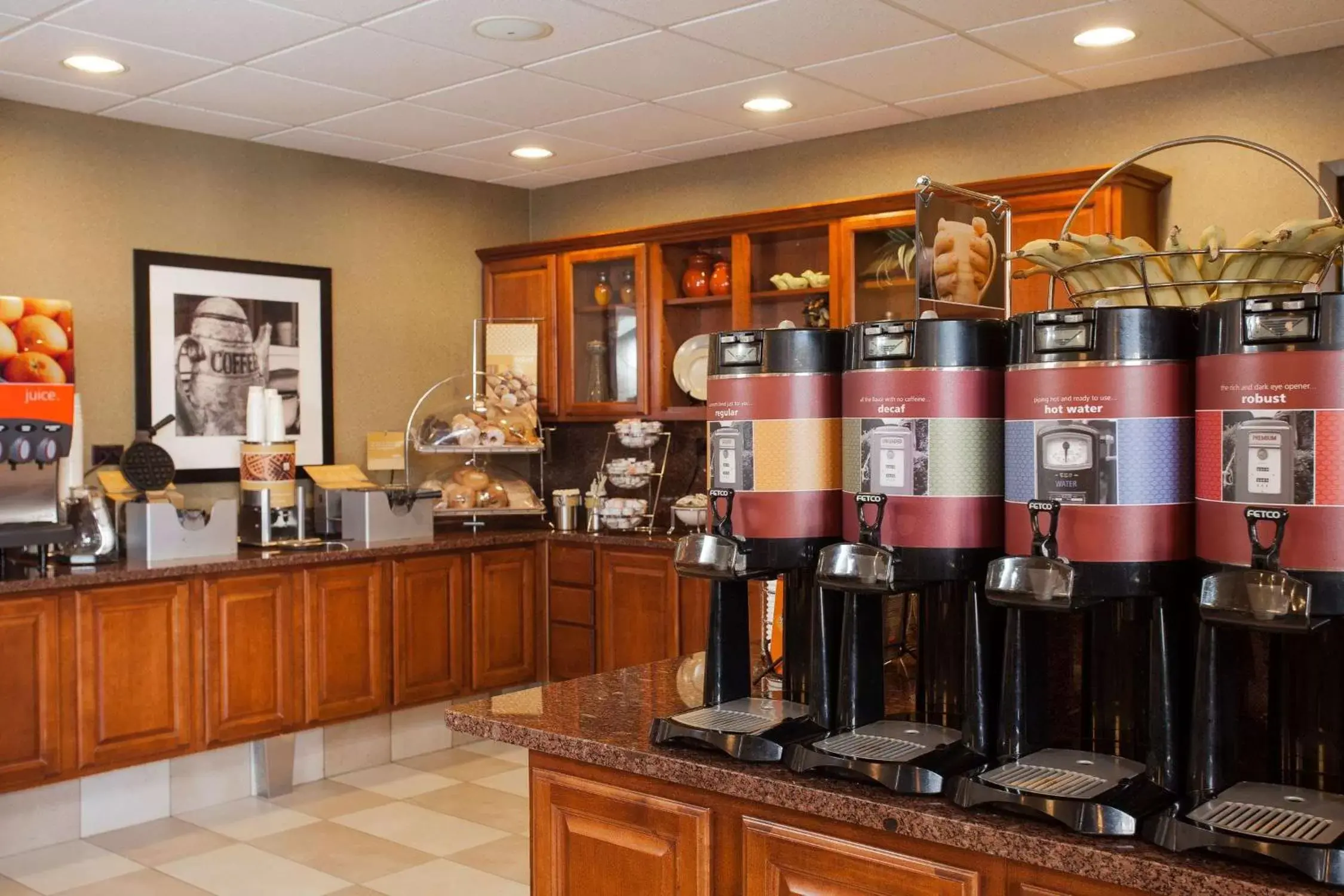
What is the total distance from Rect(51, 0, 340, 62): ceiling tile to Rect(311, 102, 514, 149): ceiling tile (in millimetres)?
830

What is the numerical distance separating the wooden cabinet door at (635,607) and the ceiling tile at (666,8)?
7.37ft

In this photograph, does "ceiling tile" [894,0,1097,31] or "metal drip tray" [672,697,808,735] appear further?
"ceiling tile" [894,0,1097,31]

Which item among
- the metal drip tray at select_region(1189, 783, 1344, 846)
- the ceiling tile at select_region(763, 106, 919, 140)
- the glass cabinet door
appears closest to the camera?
the metal drip tray at select_region(1189, 783, 1344, 846)

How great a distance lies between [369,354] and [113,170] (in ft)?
4.45

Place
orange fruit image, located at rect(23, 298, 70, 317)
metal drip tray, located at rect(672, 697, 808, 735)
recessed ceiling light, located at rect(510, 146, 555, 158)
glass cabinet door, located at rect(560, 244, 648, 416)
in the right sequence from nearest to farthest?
metal drip tray, located at rect(672, 697, 808, 735)
orange fruit image, located at rect(23, 298, 70, 317)
recessed ceiling light, located at rect(510, 146, 555, 158)
glass cabinet door, located at rect(560, 244, 648, 416)

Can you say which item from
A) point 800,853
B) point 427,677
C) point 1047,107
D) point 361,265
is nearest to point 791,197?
point 1047,107

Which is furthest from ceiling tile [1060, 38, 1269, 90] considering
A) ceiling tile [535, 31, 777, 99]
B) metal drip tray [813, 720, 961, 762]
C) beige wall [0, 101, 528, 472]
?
metal drip tray [813, 720, 961, 762]

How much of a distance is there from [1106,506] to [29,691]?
3.66 m

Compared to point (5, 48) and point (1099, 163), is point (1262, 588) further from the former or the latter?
point (5, 48)

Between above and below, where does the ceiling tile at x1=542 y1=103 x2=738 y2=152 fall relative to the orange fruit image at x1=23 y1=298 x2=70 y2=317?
above

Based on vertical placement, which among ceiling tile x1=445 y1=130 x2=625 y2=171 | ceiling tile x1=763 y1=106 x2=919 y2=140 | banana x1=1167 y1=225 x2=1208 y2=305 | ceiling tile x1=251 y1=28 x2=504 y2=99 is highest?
ceiling tile x1=763 y1=106 x2=919 y2=140

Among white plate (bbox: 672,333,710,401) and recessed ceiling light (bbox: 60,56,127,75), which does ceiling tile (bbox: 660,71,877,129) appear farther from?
recessed ceiling light (bbox: 60,56,127,75)

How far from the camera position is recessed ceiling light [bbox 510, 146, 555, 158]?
5.52 metres

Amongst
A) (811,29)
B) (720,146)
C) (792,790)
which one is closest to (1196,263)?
(792,790)
